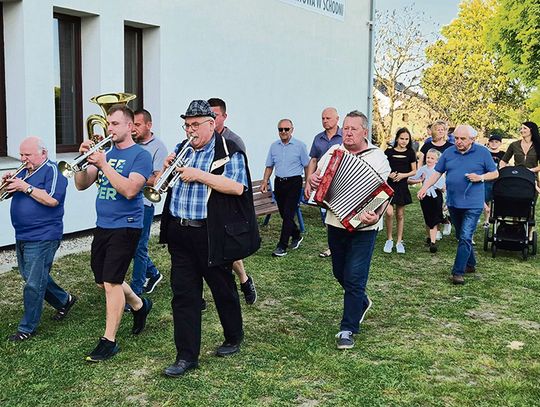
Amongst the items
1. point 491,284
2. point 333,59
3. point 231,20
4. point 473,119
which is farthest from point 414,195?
point 473,119

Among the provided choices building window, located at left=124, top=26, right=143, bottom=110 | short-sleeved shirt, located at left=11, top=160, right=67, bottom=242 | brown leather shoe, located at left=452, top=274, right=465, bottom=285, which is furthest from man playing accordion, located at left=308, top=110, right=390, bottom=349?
building window, located at left=124, top=26, right=143, bottom=110

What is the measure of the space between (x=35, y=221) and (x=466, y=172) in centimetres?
495

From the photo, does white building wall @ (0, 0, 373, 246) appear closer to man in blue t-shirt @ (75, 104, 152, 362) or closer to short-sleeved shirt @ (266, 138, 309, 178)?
short-sleeved shirt @ (266, 138, 309, 178)

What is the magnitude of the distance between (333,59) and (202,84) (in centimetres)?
550

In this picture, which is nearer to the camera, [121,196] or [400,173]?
[121,196]

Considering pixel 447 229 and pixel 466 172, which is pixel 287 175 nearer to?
pixel 466 172

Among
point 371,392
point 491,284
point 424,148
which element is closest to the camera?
point 371,392

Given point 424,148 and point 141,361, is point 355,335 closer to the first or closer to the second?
point 141,361

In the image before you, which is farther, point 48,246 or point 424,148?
point 424,148

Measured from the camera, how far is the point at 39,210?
5328 millimetres

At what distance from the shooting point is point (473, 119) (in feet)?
131

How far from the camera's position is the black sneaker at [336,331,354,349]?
17.4ft

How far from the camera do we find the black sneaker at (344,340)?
17.4 feet

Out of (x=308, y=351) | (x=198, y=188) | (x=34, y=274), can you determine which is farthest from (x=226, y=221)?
(x=34, y=274)
